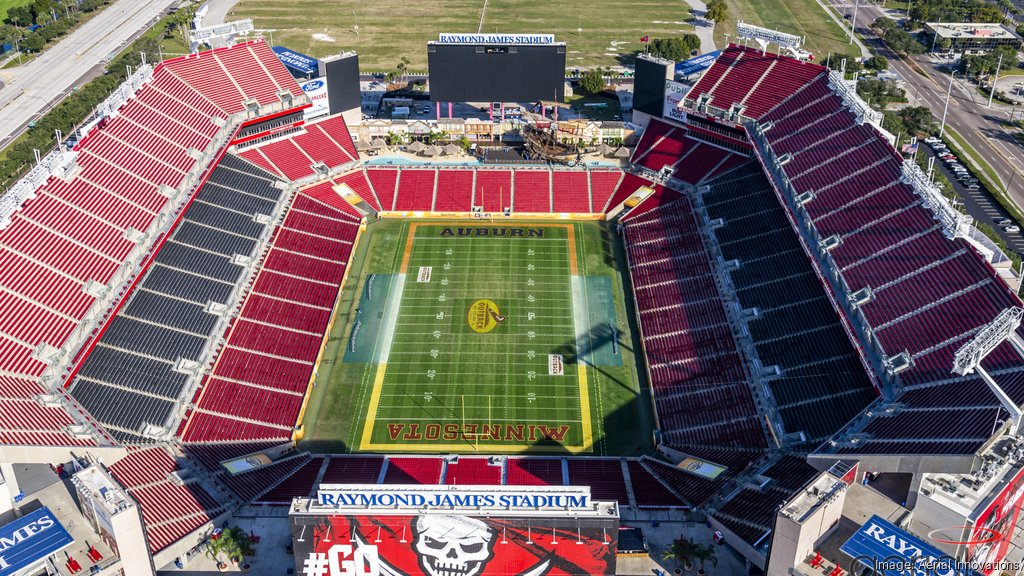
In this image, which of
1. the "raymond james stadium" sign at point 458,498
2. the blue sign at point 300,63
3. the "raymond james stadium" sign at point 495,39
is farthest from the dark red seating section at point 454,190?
the "raymond james stadium" sign at point 458,498

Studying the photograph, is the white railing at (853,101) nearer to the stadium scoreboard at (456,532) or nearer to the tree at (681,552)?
the tree at (681,552)

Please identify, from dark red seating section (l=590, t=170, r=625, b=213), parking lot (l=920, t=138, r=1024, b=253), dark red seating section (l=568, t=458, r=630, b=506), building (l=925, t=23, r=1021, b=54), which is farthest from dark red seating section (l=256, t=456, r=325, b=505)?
building (l=925, t=23, r=1021, b=54)

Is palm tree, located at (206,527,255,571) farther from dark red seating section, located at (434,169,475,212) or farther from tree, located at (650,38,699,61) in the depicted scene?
tree, located at (650,38,699,61)

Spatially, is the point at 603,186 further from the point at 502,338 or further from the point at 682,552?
the point at 682,552

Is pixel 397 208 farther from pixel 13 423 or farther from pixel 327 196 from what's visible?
pixel 13 423

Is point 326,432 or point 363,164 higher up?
point 363,164

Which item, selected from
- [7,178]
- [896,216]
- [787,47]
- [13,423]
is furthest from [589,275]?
[7,178]
